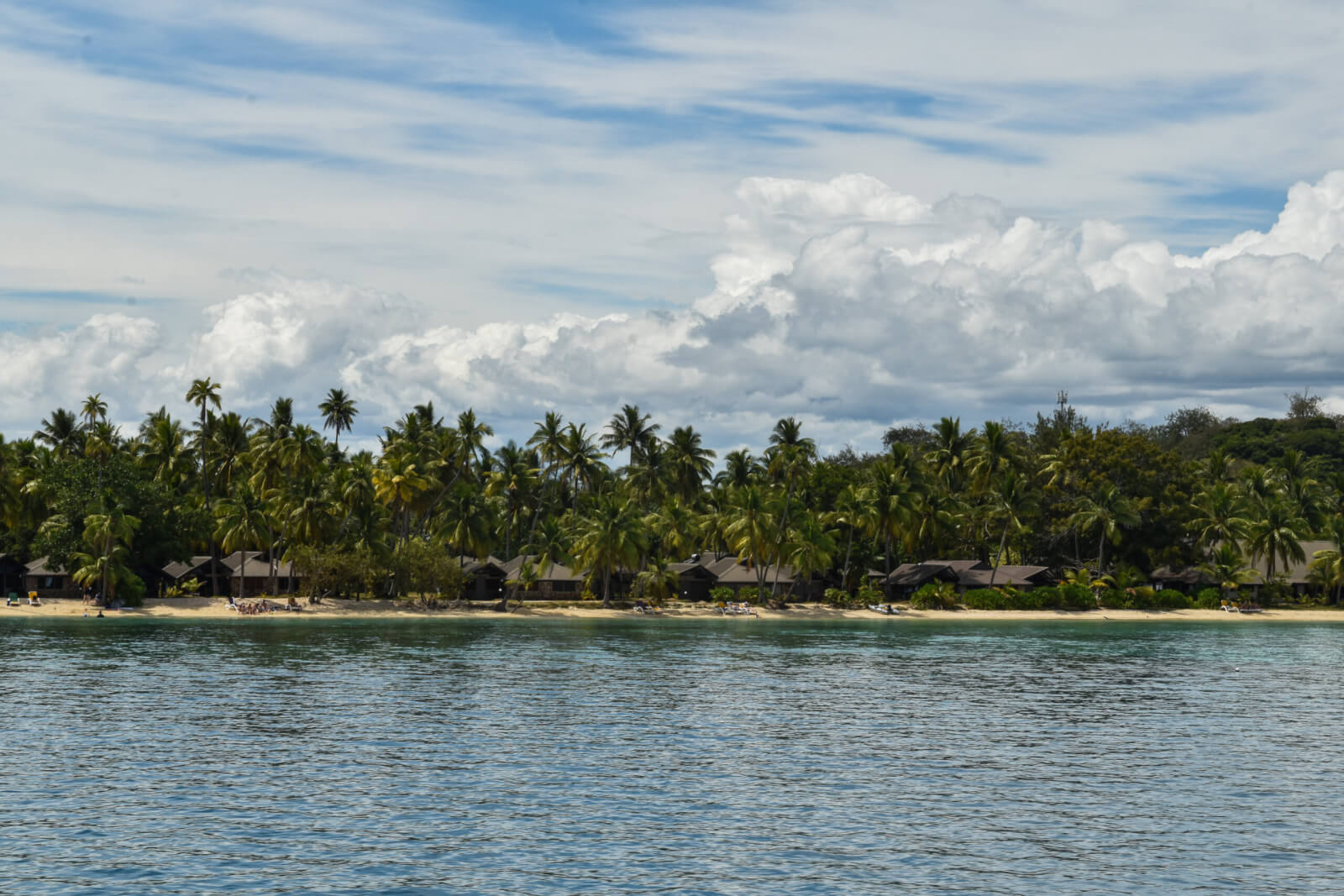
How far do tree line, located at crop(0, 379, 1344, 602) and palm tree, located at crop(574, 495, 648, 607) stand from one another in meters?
0.22

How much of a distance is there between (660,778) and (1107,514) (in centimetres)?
9424

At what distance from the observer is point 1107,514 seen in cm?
11625

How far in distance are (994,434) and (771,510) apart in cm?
2758

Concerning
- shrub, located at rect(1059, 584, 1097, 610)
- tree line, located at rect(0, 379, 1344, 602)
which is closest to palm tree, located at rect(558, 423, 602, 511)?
tree line, located at rect(0, 379, 1344, 602)

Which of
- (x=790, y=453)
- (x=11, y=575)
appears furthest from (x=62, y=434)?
(x=790, y=453)

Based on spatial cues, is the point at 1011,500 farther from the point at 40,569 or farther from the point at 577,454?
the point at 40,569

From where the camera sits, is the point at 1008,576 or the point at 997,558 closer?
the point at 1008,576

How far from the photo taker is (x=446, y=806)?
2758 centimetres

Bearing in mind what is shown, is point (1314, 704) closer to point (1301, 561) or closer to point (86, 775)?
point (86, 775)

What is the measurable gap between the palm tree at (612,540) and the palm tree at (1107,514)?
138ft

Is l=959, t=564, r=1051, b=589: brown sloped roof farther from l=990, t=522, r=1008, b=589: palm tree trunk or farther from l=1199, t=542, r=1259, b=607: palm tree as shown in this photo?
l=1199, t=542, r=1259, b=607: palm tree

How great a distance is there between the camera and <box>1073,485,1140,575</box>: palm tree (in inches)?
4579

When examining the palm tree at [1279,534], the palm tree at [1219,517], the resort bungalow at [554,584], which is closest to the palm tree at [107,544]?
the resort bungalow at [554,584]

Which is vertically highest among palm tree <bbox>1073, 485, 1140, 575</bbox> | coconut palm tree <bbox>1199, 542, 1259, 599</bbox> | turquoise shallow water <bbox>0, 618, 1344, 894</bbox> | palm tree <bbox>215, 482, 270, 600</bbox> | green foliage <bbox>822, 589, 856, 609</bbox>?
palm tree <bbox>1073, 485, 1140, 575</bbox>
